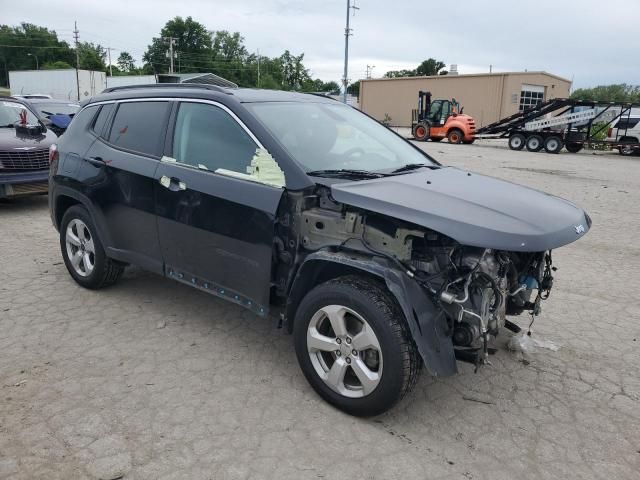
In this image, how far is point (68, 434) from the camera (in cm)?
280

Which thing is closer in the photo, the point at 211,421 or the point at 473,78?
the point at 211,421

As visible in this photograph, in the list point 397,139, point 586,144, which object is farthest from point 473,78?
point 397,139

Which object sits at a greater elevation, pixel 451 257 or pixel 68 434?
pixel 451 257

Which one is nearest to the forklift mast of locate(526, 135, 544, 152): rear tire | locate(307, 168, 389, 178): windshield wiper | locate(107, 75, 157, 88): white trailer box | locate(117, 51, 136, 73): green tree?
locate(526, 135, 544, 152): rear tire

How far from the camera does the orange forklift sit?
85.8 ft

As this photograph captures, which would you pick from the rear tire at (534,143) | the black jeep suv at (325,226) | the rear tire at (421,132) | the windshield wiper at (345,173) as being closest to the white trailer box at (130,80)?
the rear tire at (421,132)

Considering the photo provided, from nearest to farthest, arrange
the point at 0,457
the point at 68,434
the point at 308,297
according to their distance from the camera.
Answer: the point at 0,457, the point at 68,434, the point at 308,297

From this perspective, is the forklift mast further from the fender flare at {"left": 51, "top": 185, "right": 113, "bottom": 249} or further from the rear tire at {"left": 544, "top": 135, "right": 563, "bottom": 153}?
the fender flare at {"left": 51, "top": 185, "right": 113, "bottom": 249}

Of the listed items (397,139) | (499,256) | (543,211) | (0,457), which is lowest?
(0,457)

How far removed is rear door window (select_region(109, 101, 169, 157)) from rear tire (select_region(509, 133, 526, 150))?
22517 mm

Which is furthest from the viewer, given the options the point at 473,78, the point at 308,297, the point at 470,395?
the point at 473,78

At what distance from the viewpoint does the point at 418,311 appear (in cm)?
271

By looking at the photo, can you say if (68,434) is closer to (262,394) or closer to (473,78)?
(262,394)

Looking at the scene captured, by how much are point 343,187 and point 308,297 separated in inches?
26.8
